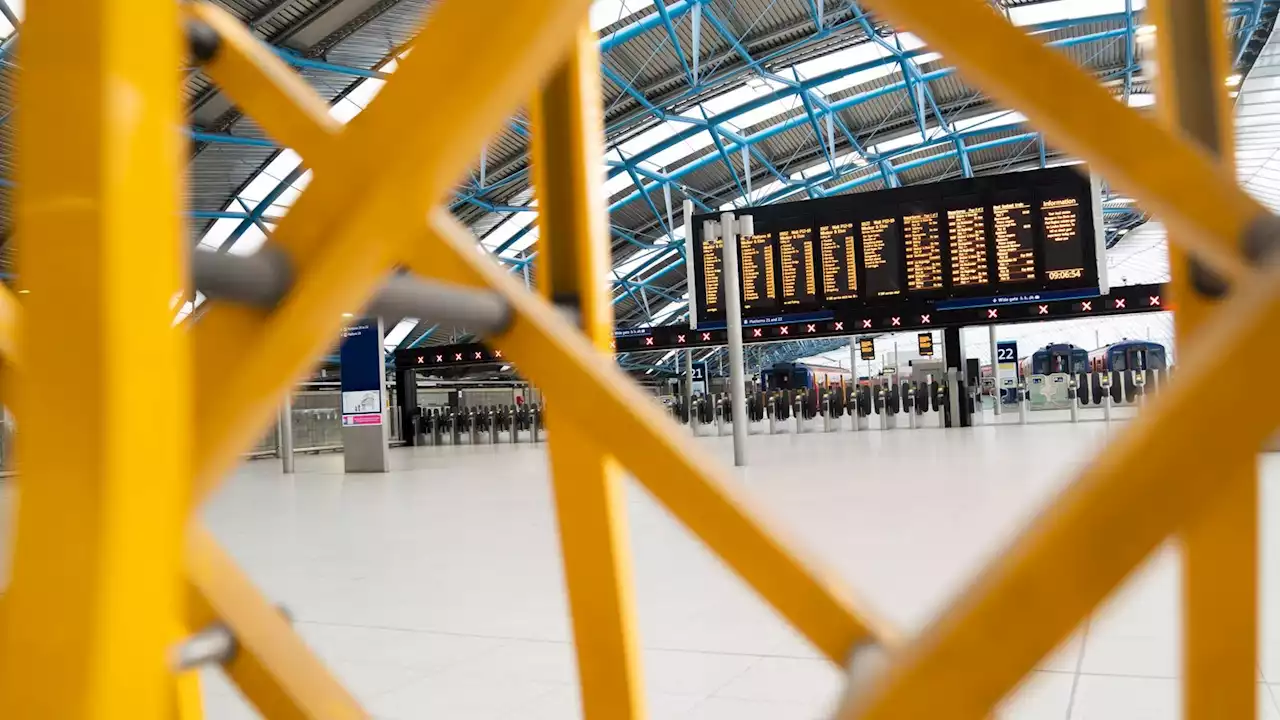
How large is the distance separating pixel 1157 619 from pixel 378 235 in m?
3.31

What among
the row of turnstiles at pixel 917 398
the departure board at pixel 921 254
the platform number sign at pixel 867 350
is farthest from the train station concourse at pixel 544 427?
the platform number sign at pixel 867 350

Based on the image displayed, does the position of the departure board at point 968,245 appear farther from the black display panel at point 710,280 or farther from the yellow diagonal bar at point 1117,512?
the yellow diagonal bar at point 1117,512

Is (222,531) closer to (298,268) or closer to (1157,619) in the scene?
(1157,619)

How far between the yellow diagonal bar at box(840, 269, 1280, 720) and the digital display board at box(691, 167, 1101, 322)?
14297mm

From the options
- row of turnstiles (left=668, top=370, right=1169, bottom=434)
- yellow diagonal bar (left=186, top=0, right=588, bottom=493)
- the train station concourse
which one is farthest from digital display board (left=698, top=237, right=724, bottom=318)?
yellow diagonal bar (left=186, top=0, right=588, bottom=493)

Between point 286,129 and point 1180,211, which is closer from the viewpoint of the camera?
point 1180,211

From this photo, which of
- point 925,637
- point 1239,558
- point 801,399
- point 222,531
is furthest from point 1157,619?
point 801,399

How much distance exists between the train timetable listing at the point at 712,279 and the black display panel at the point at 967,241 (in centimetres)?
373

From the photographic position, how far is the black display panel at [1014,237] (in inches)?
547

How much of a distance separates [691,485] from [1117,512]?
614 millimetres

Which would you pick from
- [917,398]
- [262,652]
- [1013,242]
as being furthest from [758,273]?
[262,652]

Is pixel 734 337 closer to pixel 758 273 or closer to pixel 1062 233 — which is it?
pixel 758 273

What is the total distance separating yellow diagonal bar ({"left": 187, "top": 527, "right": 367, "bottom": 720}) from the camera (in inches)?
46.1

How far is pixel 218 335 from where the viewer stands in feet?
2.54
